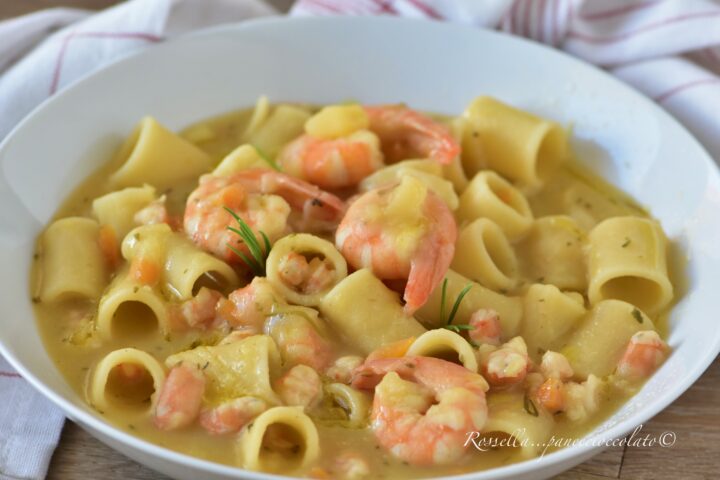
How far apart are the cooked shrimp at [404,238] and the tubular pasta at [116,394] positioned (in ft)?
3.01

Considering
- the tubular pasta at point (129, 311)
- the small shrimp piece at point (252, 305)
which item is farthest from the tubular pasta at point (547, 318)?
the tubular pasta at point (129, 311)

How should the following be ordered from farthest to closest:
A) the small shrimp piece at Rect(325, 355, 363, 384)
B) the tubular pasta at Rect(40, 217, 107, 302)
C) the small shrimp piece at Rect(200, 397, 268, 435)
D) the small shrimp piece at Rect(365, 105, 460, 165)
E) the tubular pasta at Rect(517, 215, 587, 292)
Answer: the small shrimp piece at Rect(365, 105, 460, 165) → the tubular pasta at Rect(517, 215, 587, 292) → the tubular pasta at Rect(40, 217, 107, 302) → the small shrimp piece at Rect(325, 355, 363, 384) → the small shrimp piece at Rect(200, 397, 268, 435)

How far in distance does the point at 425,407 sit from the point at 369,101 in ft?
7.85

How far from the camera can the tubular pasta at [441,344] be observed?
3.81m

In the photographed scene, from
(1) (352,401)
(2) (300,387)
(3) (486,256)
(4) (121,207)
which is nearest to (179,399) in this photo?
(2) (300,387)

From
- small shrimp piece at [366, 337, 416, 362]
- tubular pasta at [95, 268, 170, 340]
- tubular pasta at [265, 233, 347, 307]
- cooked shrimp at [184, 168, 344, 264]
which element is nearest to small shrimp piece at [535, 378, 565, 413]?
small shrimp piece at [366, 337, 416, 362]

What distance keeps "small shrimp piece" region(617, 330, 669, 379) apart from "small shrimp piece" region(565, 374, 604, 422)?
0.60ft

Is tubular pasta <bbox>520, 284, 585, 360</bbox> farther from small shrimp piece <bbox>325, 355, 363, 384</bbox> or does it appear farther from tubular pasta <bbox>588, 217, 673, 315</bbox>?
small shrimp piece <bbox>325, 355, 363, 384</bbox>

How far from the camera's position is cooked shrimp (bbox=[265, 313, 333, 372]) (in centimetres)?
385

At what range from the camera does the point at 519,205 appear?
4.77 m

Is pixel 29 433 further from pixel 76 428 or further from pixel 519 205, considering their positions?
pixel 519 205

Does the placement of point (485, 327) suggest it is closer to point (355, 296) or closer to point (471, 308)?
point (471, 308)

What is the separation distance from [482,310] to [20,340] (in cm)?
179

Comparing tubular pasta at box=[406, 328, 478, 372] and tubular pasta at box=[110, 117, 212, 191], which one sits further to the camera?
tubular pasta at box=[110, 117, 212, 191]
